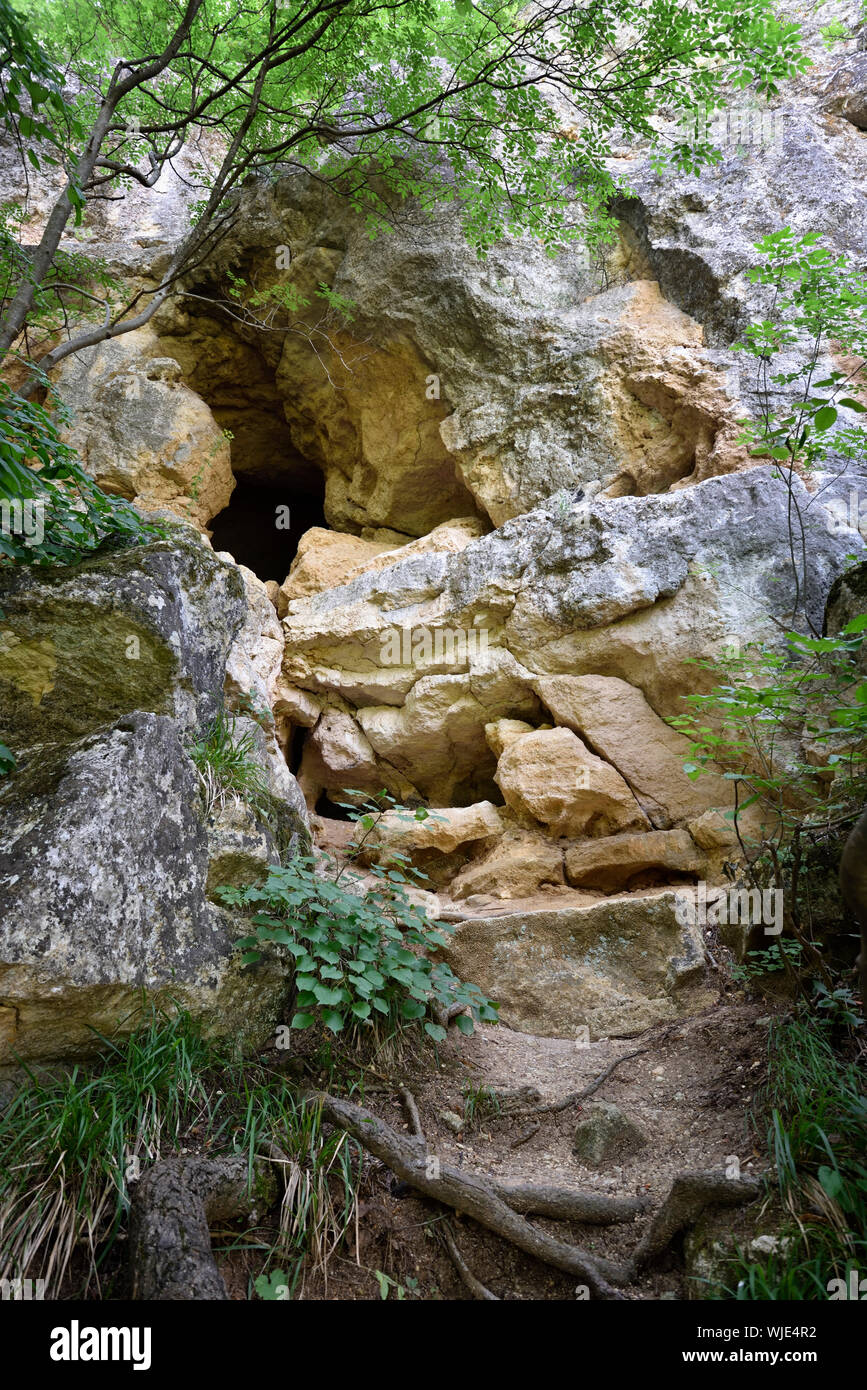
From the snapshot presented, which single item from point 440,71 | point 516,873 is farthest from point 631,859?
point 440,71

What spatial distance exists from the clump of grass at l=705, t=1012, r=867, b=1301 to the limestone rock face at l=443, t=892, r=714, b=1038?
1.84 metres

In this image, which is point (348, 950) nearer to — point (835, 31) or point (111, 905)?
point (111, 905)

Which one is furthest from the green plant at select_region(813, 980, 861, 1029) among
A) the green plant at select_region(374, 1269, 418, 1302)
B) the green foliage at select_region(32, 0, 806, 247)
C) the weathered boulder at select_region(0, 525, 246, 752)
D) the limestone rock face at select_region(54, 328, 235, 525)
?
the limestone rock face at select_region(54, 328, 235, 525)

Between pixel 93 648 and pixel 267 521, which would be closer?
pixel 93 648

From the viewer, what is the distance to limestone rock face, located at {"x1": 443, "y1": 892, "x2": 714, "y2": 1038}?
17.4 ft

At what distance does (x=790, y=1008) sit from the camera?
3.98 m

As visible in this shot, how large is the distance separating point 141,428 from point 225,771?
7.25 meters

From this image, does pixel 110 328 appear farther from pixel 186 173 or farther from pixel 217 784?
pixel 186 173

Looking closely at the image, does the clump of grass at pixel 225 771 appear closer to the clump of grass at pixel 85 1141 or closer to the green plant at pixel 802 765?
the clump of grass at pixel 85 1141

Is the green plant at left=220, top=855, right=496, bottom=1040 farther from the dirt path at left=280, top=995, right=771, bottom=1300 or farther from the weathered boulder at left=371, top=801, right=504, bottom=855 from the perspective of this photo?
the weathered boulder at left=371, top=801, right=504, bottom=855

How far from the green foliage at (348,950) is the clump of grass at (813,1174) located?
158 centimetres

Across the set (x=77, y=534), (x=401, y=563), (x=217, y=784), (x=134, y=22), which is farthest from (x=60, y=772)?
(x=134, y=22)

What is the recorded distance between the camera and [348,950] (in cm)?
416

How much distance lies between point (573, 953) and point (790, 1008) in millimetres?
2002
